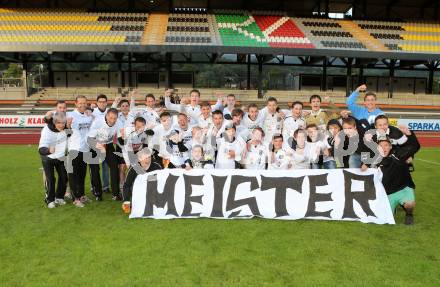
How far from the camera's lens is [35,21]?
29.3 m

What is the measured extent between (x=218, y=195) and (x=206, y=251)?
5.10ft

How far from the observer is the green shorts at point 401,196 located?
6199 millimetres

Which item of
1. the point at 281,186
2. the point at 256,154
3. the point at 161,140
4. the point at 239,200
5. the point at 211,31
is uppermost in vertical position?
the point at 211,31

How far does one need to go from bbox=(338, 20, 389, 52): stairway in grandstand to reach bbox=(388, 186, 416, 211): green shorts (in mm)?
24708

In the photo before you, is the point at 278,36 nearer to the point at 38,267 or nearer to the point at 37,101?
the point at 37,101

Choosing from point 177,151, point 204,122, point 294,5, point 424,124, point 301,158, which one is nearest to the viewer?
point 301,158

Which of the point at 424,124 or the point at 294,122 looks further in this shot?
the point at 424,124

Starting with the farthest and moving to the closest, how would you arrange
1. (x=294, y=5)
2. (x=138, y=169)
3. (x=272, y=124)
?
1. (x=294, y=5)
2. (x=272, y=124)
3. (x=138, y=169)

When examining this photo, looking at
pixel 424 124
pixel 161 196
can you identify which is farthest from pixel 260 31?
pixel 161 196

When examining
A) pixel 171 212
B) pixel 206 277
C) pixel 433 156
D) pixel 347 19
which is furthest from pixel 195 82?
pixel 206 277

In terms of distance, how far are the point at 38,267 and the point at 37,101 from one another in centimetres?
2659

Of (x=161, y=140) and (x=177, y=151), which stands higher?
(x=161, y=140)

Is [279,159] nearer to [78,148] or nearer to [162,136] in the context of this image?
[162,136]

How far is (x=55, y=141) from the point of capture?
690 centimetres
